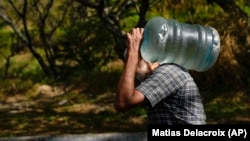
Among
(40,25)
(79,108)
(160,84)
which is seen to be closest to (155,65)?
(160,84)

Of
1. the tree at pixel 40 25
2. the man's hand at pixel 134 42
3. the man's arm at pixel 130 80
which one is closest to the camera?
the man's arm at pixel 130 80

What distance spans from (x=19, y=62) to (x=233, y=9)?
7.85 m

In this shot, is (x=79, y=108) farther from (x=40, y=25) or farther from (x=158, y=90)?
(x=158, y=90)

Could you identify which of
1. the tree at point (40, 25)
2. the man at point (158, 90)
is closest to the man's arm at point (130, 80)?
the man at point (158, 90)

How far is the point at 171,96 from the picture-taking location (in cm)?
308

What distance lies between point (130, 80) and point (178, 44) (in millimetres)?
392

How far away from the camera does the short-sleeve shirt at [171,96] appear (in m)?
3.03

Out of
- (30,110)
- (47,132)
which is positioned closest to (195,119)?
(47,132)

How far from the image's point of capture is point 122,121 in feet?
27.3

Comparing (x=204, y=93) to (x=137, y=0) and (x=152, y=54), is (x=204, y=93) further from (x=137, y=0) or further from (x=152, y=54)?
(x=152, y=54)

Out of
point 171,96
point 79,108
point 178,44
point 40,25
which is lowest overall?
point 79,108

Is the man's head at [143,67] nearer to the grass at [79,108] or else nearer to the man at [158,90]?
the man at [158,90]

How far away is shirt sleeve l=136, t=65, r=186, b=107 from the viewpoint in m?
3.01

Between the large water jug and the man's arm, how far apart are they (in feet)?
0.18
